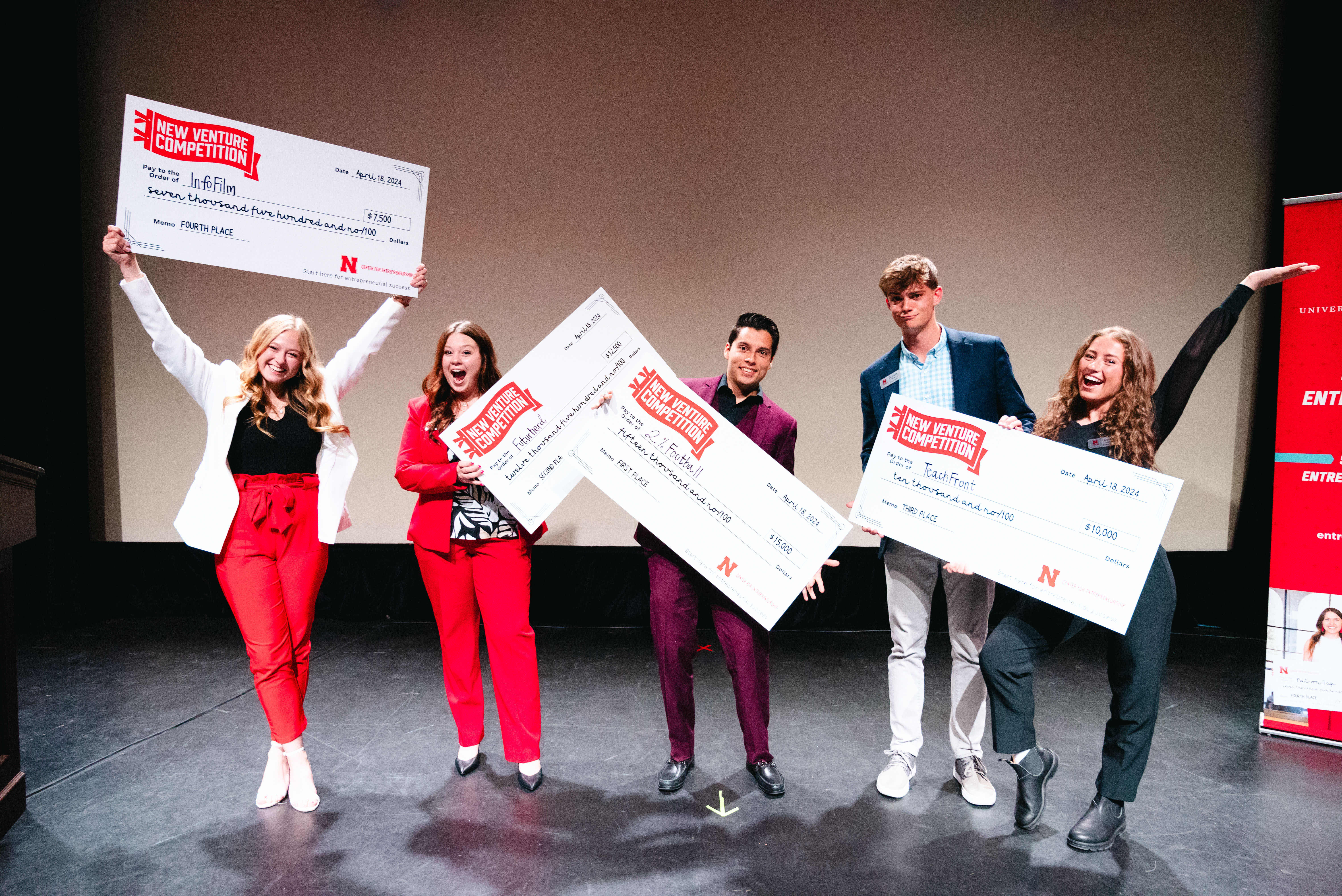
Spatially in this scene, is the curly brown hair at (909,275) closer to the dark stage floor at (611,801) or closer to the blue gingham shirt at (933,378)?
the blue gingham shirt at (933,378)

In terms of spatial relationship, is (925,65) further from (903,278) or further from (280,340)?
(280,340)

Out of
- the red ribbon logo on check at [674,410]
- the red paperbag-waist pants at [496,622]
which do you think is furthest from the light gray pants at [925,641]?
the red paperbag-waist pants at [496,622]

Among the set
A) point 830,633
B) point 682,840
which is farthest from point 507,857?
point 830,633

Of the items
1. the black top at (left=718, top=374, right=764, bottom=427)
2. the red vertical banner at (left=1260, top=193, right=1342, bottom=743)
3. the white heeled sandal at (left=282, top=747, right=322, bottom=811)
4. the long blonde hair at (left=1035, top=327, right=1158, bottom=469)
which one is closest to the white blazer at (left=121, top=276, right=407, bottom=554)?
the white heeled sandal at (left=282, top=747, right=322, bottom=811)

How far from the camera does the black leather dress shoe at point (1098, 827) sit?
1.93 metres

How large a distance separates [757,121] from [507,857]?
382 cm

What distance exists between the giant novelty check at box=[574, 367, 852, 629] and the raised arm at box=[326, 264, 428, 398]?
31.1 inches

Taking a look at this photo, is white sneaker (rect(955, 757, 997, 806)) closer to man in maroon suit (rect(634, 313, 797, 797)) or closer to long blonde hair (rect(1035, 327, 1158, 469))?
man in maroon suit (rect(634, 313, 797, 797))

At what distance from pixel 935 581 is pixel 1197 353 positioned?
0.98 metres

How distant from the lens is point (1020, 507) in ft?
6.31

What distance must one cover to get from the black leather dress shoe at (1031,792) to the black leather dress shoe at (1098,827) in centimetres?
10

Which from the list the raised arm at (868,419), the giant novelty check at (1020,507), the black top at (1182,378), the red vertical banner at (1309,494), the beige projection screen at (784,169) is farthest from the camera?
the beige projection screen at (784,169)

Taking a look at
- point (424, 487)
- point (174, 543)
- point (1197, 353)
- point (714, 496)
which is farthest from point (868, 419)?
point (174, 543)

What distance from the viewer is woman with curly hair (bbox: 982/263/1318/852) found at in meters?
1.87
